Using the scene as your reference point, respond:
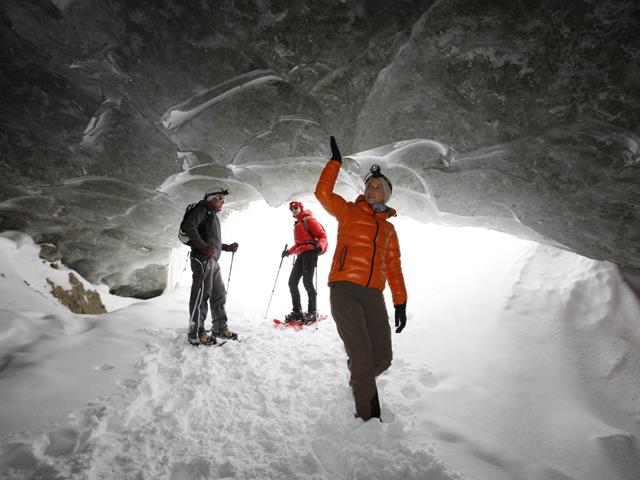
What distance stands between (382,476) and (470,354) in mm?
2642

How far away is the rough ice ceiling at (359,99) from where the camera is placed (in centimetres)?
344

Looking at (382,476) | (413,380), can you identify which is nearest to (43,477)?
(382,476)

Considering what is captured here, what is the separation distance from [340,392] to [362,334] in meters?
1.02

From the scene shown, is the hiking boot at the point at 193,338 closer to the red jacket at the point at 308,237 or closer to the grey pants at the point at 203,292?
the grey pants at the point at 203,292

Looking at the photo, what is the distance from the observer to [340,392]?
3.61 m

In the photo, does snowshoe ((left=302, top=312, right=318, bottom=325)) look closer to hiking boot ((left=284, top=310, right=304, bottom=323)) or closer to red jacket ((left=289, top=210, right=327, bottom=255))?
hiking boot ((left=284, top=310, right=304, bottom=323))

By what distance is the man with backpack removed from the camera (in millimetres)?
5000

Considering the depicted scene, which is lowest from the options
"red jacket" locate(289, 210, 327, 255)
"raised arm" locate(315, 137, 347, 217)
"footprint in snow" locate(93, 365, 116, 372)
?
"footprint in snow" locate(93, 365, 116, 372)

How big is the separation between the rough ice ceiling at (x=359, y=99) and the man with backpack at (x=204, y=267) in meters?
1.58

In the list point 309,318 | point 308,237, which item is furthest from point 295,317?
point 308,237

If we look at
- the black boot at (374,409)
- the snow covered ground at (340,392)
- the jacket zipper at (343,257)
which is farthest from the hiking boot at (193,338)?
the black boot at (374,409)

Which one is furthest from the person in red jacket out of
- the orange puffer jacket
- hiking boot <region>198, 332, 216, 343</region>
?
the orange puffer jacket

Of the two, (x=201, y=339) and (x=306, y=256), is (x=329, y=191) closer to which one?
(x=201, y=339)

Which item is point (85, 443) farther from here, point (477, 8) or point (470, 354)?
point (477, 8)
